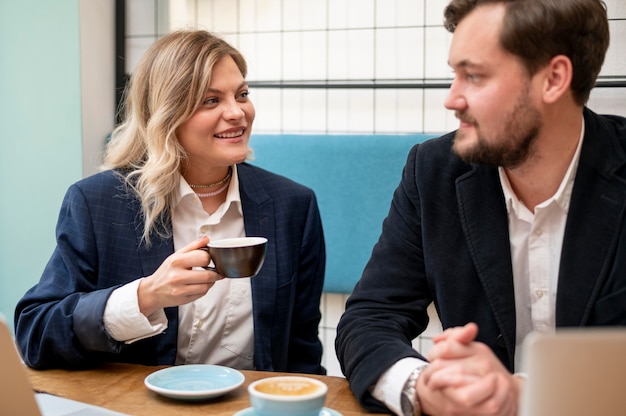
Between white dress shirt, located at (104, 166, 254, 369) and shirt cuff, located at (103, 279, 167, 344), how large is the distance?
24 centimetres

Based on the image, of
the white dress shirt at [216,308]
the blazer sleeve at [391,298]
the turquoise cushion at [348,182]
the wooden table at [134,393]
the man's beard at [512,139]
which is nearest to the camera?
the wooden table at [134,393]

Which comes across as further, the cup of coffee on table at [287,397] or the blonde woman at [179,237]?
the blonde woman at [179,237]

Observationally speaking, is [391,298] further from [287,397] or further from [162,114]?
[162,114]

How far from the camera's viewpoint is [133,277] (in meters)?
1.70

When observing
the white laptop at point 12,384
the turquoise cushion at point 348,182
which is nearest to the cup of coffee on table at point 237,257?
the white laptop at point 12,384

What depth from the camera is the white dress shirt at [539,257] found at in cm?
150

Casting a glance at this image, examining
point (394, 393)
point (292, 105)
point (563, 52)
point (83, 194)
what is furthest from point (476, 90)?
point (292, 105)

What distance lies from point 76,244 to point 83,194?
13cm

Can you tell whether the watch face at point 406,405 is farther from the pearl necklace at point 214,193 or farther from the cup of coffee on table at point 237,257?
the pearl necklace at point 214,193

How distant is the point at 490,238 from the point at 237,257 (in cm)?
52

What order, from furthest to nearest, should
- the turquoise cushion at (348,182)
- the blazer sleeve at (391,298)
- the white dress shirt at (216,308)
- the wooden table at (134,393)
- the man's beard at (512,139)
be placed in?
the turquoise cushion at (348,182), the white dress shirt at (216,308), the man's beard at (512,139), the blazer sleeve at (391,298), the wooden table at (134,393)

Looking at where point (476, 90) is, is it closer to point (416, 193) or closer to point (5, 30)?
point (416, 193)

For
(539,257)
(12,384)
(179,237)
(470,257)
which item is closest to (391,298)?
(470,257)

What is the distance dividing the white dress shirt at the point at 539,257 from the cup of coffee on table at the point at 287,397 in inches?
21.7
